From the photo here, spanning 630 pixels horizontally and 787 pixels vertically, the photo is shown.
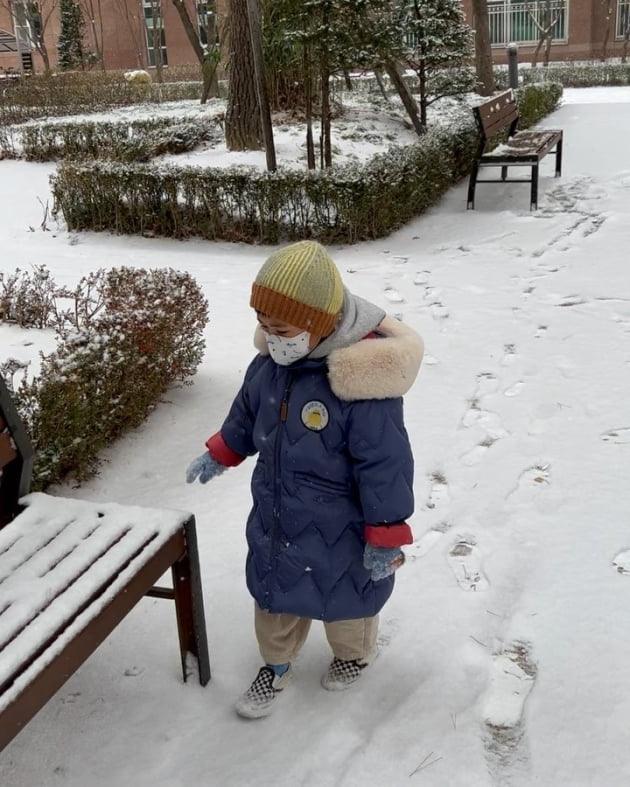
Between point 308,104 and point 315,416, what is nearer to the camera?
point 315,416

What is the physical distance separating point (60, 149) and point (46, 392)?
10.0m

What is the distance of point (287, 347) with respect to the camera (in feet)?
6.64

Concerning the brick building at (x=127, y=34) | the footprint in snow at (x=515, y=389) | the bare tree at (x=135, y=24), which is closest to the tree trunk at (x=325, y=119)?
the footprint in snow at (x=515, y=389)

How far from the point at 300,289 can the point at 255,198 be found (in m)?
6.01

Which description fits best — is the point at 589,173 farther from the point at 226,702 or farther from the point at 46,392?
the point at 226,702

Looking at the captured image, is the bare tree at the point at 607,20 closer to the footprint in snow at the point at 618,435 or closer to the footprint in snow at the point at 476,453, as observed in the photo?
the footprint in snow at the point at 618,435

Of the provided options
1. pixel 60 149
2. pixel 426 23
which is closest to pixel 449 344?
pixel 426 23

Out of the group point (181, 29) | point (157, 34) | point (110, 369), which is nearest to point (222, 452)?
point (110, 369)

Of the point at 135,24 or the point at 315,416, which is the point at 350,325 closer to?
the point at 315,416

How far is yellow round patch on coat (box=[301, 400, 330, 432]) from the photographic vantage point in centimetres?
205

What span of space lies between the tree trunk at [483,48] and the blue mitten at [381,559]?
45.7 ft

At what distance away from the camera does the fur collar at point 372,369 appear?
198 cm

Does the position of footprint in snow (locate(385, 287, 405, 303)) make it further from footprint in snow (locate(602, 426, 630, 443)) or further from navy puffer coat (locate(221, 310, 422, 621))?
navy puffer coat (locate(221, 310, 422, 621))

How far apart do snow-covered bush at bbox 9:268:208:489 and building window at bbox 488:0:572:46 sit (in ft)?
115
